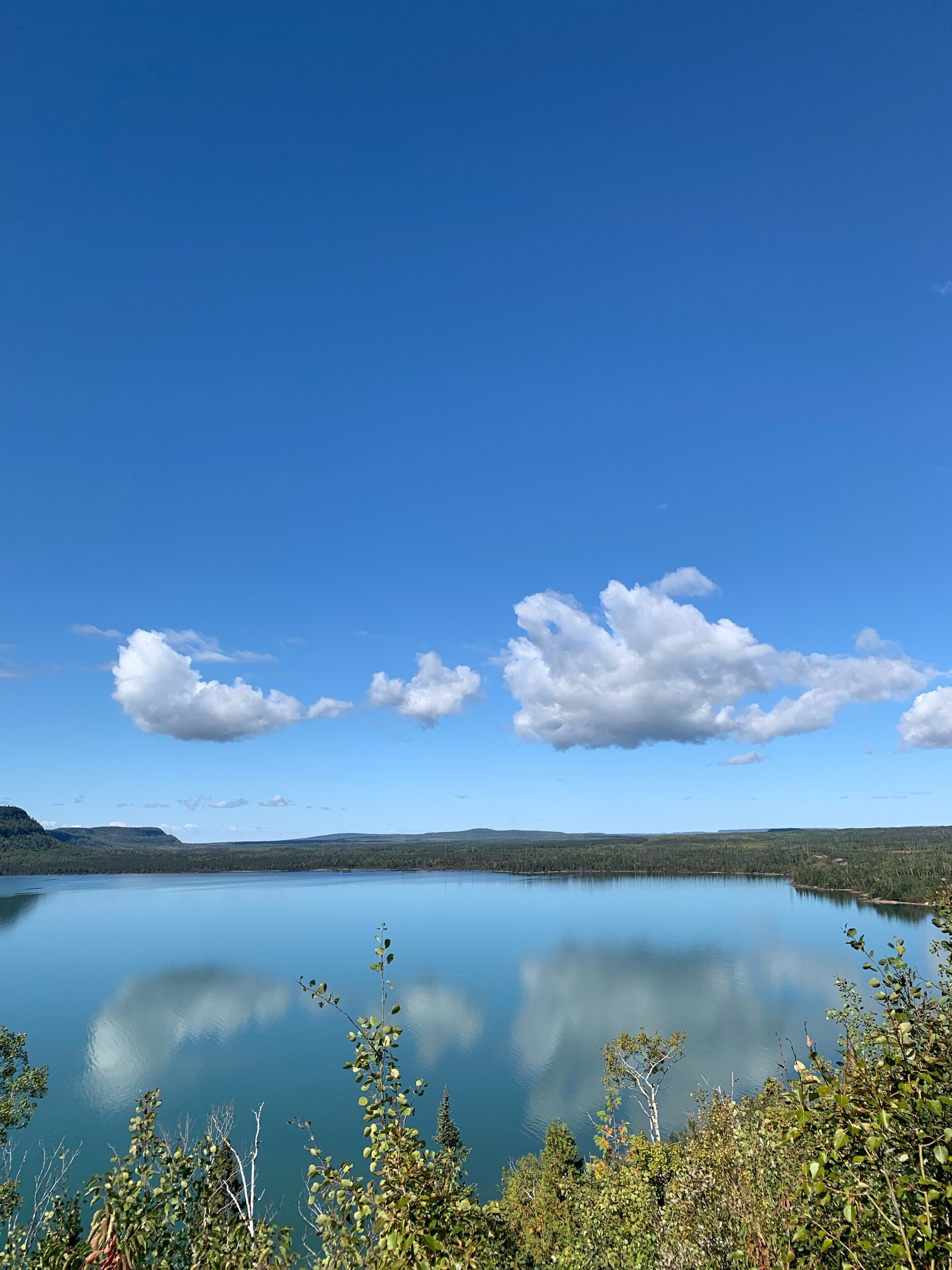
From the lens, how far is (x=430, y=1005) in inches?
2771

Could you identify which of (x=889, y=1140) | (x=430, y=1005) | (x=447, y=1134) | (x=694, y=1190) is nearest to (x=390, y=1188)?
(x=889, y=1140)

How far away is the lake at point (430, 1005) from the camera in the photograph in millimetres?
43188

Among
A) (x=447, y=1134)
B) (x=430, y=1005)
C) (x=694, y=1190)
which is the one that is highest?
(x=694, y=1190)

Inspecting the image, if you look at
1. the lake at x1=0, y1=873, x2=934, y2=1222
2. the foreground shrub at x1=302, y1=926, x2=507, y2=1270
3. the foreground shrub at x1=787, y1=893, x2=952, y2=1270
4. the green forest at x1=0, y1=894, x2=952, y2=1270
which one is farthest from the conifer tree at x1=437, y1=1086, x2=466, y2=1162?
the foreground shrub at x1=787, y1=893, x2=952, y2=1270

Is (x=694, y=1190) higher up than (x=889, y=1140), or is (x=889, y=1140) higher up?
(x=889, y=1140)

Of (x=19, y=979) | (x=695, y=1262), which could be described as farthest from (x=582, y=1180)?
(x=19, y=979)

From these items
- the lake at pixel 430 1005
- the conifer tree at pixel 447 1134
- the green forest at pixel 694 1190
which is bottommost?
the lake at pixel 430 1005

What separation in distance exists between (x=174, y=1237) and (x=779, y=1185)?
8.46 metres

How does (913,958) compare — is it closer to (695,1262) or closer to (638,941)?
(638,941)

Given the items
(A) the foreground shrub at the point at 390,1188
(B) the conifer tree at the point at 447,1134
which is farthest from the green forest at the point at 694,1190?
(B) the conifer tree at the point at 447,1134

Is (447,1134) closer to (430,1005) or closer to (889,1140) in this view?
(430,1005)

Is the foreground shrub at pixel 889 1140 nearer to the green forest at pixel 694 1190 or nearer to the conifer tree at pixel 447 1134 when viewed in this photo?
the green forest at pixel 694 1190

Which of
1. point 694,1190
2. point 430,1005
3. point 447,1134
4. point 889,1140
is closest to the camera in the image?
point 889,1140

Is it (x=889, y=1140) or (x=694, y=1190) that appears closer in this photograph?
(x=889, y=1140)
